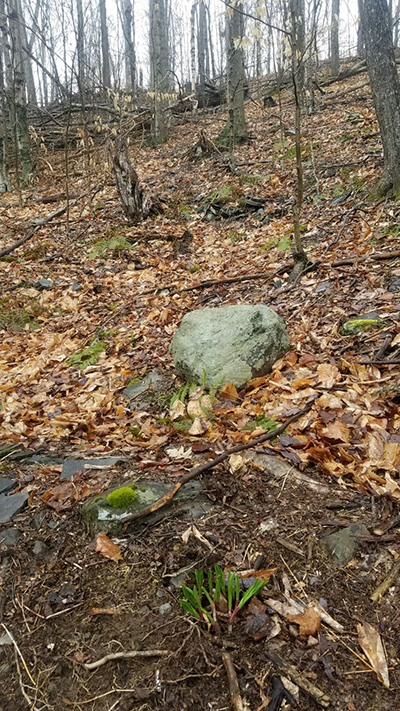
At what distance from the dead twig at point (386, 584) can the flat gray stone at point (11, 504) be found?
173 centimetres

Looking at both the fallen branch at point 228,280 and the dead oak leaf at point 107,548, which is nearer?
the dead oak leaf at point 107,548

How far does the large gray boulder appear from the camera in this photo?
346cm

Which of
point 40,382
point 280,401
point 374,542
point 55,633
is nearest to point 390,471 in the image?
point 374,542

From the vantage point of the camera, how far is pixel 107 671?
141 cm

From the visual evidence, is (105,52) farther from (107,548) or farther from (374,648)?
(374,648)

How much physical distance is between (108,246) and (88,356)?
12.2 feet

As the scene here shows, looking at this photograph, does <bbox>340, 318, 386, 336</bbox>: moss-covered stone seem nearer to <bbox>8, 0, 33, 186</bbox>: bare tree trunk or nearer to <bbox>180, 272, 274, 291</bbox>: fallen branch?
<bbox>180, 272, 274, 291</bbox>: fallen branch

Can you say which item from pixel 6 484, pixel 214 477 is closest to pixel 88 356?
pixel 6 484

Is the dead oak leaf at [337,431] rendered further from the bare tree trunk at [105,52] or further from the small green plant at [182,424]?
the bare tree trunk at [105,52]

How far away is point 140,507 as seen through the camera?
207 centimetres

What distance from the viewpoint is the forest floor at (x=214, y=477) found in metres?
1.40

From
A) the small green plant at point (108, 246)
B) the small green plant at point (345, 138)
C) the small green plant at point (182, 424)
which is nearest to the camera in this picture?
the small green plant at point (182, 424)

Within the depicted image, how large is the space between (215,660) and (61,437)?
2187mm

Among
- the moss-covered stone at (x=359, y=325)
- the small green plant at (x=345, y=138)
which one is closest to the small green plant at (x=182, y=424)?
the moss-covered stone at (x=359, y=325)
